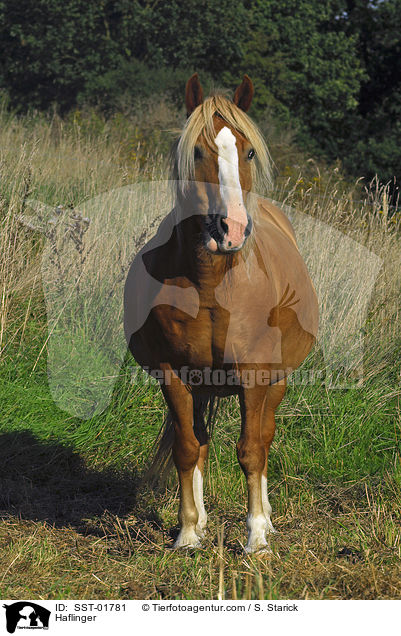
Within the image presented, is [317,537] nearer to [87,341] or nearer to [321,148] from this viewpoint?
[87,341]

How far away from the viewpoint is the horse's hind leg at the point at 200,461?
342cm

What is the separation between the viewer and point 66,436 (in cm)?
446

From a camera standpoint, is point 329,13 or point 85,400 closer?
point 85,400

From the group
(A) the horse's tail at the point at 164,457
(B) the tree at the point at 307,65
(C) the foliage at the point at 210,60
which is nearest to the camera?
(A) the horse's tail at the point at 164,457

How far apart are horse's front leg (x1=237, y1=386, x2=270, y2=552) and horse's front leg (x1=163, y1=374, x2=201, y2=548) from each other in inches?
9.1

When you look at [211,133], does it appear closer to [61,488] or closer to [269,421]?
[269,421]

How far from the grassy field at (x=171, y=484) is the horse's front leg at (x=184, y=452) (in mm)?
98

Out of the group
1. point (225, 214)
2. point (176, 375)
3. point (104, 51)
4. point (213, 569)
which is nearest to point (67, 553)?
point (213, 569)

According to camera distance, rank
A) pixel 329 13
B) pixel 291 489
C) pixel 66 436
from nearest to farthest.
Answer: pixel 291 489 < pixel 66 436 < pixel 329 13

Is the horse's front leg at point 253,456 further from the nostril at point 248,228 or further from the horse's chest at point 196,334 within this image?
the nostril at point 248,228

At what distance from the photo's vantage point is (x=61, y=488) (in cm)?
415

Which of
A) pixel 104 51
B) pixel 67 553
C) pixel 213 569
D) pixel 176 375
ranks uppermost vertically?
pixel 176 375

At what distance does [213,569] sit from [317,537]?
0.62m
